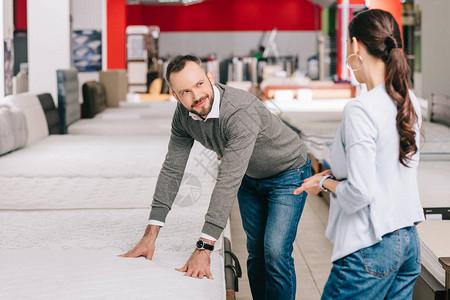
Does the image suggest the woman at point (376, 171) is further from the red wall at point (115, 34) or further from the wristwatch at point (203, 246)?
the red wall at point (115, 34)

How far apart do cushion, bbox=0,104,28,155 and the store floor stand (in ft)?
5.75

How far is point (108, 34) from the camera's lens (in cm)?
888

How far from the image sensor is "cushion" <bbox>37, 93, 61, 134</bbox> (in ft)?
17.3

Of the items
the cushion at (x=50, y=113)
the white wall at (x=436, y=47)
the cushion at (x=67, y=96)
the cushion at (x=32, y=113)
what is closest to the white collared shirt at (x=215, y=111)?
the cushion at (x=32, y=113)

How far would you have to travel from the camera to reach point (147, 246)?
1.95 metres

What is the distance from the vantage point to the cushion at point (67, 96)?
5.55m

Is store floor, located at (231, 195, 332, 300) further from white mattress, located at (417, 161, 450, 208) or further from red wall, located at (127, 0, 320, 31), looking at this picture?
red wall, located at (127, 0, 320, 31)

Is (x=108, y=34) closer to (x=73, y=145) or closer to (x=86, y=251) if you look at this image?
(x=73, y=145)

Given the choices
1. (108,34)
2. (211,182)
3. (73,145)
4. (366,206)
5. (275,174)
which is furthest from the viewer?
(108,34)

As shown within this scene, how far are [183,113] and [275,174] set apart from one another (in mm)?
418

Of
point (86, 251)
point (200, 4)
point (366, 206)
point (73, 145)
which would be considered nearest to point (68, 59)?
point (73, 145)

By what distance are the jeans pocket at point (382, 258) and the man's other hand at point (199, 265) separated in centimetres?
56

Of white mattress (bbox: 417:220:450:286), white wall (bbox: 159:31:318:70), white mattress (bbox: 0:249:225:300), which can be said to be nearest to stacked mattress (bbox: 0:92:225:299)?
white mattress (bbox: 0:249:225:300)

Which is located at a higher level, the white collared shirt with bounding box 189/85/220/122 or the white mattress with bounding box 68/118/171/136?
the white collared shirt with bounding box 189/85/220/122
